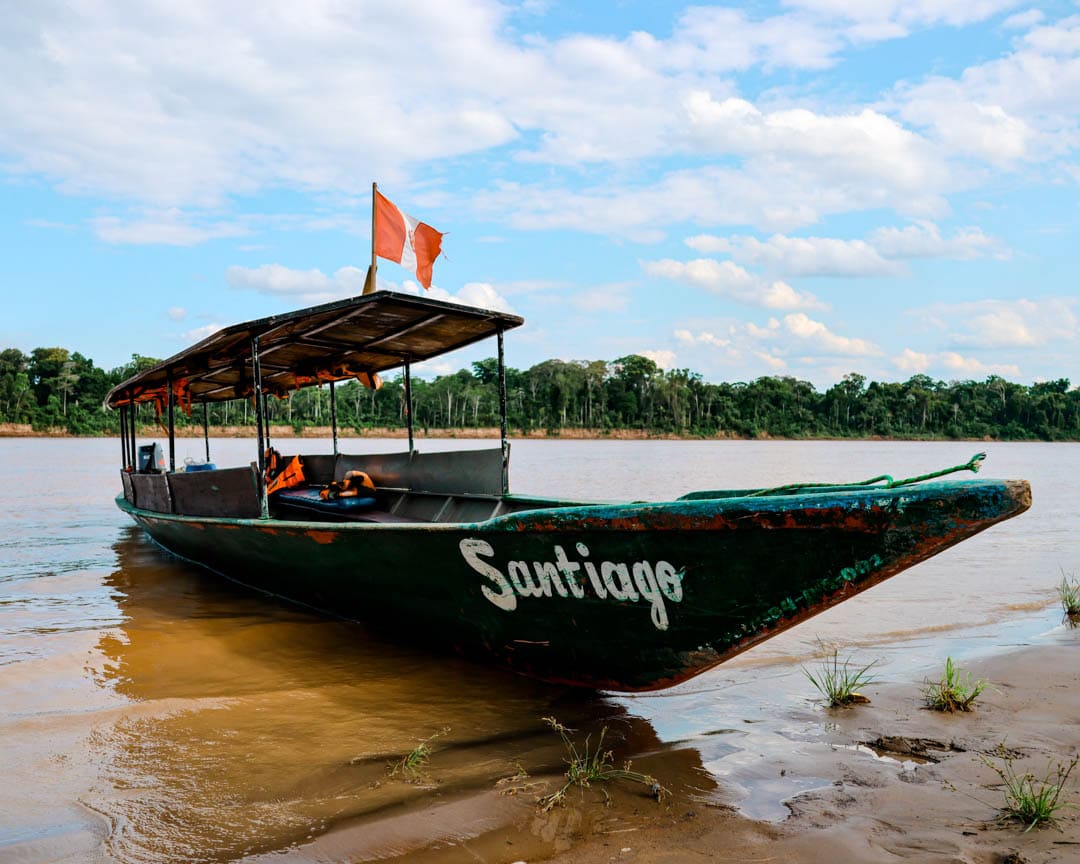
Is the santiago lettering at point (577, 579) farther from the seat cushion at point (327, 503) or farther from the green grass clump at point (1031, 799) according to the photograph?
the seat cushion at point (327, 503)

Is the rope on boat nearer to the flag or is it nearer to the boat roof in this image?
the boat roof

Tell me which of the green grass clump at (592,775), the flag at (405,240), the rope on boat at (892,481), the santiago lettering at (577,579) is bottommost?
the green grass clump at (592,775)

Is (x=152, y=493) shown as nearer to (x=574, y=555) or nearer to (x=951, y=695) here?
(x=574, y=555)

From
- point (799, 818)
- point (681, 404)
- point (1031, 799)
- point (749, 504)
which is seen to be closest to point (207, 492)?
point (749, 504)

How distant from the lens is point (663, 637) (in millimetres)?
3418

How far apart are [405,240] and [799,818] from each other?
519cm

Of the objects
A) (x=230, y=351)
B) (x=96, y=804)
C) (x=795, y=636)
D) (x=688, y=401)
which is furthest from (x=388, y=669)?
(x=688, y=401)

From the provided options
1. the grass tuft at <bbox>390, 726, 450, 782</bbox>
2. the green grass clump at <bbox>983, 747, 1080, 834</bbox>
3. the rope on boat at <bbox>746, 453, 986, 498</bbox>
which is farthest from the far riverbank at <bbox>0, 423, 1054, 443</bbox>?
the green grass clump at <bbox>983, 747, 1080, 834</bbox>

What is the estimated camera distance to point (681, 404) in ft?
222

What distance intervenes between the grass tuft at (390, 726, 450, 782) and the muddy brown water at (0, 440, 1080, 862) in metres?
0.04

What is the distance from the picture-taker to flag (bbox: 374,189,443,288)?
6.26 metres

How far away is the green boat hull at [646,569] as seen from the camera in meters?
2.81

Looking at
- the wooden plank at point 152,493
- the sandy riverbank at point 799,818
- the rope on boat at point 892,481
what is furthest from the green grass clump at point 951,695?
the wooden plank at point 152,493

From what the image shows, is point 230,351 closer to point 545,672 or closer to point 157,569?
point 157,569
